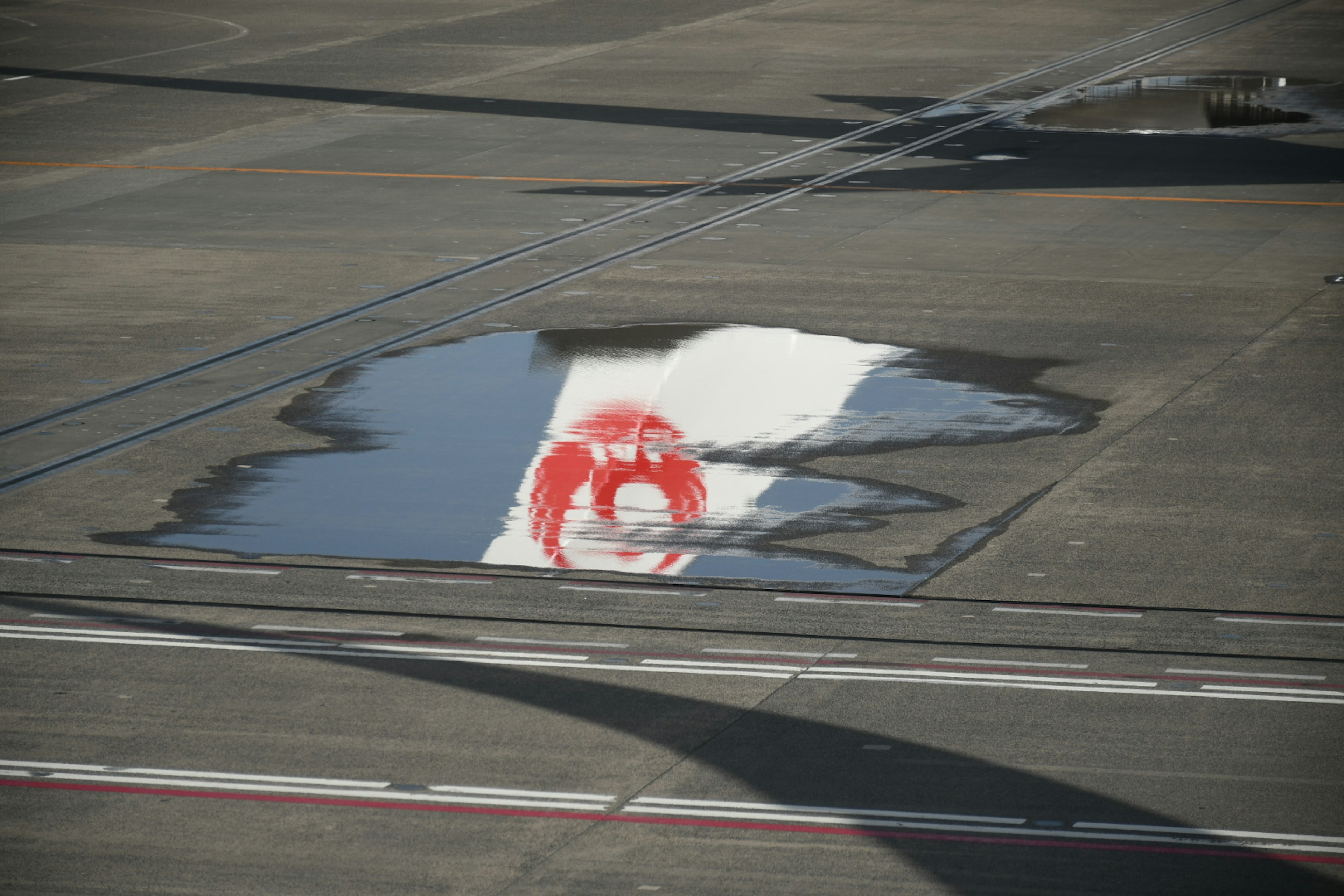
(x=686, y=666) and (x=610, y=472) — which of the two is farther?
(x=610, y=472)

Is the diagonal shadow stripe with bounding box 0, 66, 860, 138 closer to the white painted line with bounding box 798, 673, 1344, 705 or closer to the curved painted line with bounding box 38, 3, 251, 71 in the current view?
the curved painted line with bounding box 38, 3, 251, 71

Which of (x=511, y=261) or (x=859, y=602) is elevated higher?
(x=511, y=261)

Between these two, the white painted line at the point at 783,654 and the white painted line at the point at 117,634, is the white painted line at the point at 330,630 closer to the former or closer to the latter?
the white painted line at the point at 117,634

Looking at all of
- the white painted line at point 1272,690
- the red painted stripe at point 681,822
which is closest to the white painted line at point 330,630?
the red painted stripe at point 681,822

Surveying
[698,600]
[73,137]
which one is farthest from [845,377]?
[73,137]

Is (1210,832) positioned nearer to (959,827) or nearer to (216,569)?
(959,827)

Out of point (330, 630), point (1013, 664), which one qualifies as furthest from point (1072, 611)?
point (330, 630)

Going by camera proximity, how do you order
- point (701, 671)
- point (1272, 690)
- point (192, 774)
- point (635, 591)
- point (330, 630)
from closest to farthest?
1. point (192, 774)
2. point (1272, 690)
3. point (701, 671)
4. point (330, 630)
5. point (635, 591)
